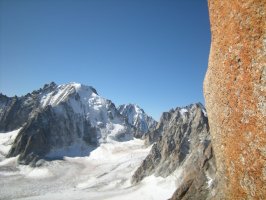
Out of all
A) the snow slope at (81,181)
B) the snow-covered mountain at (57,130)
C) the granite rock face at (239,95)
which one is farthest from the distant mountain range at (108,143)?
the granite rock face at (239,95)

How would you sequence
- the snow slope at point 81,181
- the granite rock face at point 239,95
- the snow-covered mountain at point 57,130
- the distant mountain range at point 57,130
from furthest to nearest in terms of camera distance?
the snow-covered mountain at point 57,130 → the distant mountain range at point 57,130 → the snow slope at point 81,181 → the granite rock face at point 239,95

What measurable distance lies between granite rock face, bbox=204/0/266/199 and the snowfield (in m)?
58.3

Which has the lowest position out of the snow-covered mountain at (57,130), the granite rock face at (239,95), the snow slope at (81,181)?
the snow slope at (81,181)

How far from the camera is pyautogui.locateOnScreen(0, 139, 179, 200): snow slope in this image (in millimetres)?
71562

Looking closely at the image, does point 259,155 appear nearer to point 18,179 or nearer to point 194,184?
point 194,184

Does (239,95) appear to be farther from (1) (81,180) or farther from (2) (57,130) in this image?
(2) (57,130)

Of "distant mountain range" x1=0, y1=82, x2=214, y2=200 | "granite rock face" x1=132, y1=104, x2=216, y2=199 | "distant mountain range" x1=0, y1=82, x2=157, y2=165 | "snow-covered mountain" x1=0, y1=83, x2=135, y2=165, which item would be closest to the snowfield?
"distant mountain range" x1=0, y1=82, x2=214, y2=200

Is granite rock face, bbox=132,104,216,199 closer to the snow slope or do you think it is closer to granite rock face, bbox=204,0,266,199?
the snow slope

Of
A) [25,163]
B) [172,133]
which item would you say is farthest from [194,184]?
[25,163]

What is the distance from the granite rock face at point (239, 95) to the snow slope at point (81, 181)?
57.3 m

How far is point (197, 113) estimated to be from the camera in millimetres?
110438

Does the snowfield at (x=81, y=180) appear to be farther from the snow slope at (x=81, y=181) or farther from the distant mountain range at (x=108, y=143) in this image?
the distant mountain range at (x=108, y=143)

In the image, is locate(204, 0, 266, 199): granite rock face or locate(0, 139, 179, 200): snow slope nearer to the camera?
locate(204, 0, 266, 199): granite rock face

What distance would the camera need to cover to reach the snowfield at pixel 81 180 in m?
71.6
